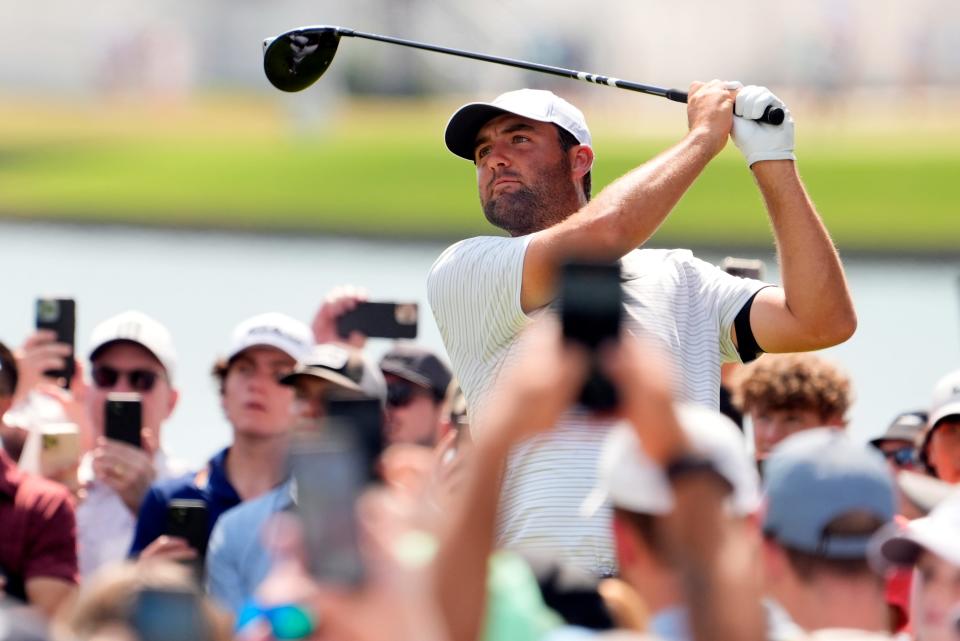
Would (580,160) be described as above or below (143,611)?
above

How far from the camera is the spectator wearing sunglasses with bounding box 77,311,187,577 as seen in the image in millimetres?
5684

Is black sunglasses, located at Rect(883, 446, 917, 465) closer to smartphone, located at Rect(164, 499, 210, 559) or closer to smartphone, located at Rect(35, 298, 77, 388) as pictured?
smartphone, located at Rect(164, 499, 210, 559)

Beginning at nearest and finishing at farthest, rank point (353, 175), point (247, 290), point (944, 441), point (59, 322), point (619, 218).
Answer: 1. point (619, 218)
2. point (944, 441)
3. point (59, 322)
4. point (247, 290)
5. point (353, 175)

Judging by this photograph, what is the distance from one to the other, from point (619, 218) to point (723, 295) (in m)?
0.41

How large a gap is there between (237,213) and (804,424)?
83.1 feet

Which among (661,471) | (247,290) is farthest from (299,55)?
(247,290)

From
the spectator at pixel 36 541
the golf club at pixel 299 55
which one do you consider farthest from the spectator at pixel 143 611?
the golf club at pixel 299 55

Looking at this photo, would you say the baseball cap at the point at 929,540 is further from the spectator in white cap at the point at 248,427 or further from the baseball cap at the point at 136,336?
the baseball cap at the point at 136,336

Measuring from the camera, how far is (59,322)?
6.40 metres

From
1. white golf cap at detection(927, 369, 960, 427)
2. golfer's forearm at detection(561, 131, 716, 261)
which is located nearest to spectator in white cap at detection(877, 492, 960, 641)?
golfer's forearm at detection(561, 131, 716, 261)

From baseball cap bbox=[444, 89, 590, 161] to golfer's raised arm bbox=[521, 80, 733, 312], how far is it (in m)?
0.40

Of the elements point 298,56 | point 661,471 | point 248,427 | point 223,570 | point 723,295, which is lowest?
point 223,570

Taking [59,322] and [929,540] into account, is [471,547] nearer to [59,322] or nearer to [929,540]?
[929,540]

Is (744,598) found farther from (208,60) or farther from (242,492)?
(208,60)
